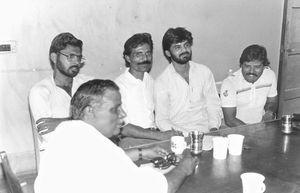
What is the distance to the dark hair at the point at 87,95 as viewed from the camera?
1747 millimetres

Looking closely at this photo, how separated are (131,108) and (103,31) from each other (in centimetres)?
88

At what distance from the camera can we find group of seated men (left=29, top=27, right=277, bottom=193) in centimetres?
152

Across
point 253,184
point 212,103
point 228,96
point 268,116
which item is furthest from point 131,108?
point 253,184

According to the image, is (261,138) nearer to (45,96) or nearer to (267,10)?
(45,96)

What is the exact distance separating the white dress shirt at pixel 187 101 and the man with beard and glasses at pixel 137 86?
81mm

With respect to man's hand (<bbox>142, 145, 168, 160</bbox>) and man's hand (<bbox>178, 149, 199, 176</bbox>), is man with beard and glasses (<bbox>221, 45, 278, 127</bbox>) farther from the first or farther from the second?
man's hand (<bbox>178, 149, 199, 176</bbox>)

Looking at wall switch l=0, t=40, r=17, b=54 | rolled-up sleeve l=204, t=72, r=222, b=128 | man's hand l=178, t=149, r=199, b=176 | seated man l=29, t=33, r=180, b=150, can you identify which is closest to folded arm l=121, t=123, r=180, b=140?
seated man l=29, t=33, r=180, b=150

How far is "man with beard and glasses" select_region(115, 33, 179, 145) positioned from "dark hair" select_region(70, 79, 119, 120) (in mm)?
1402

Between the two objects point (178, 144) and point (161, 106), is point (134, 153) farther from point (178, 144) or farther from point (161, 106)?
point (161, 106)

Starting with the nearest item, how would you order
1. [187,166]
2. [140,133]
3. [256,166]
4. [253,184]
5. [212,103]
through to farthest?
[253,184] < [187,166] < [256,166] < [140,133] < [212,103]

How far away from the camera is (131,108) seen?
3.24 m

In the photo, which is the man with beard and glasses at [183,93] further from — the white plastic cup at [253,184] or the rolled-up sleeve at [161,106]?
the white plastic cup at [253,184]

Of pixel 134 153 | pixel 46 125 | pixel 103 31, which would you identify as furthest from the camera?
pixel 103 31

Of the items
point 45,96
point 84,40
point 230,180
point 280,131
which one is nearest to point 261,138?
point 280,131
